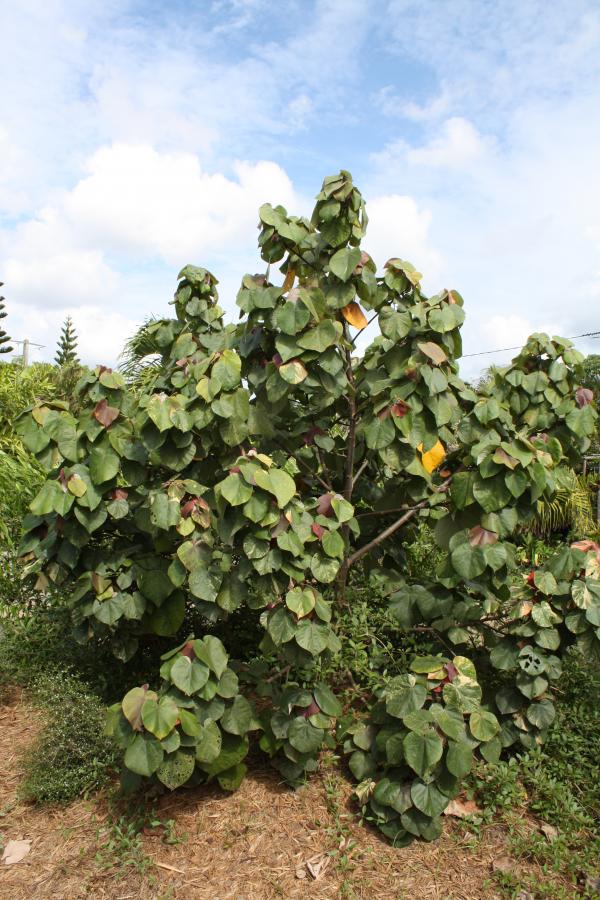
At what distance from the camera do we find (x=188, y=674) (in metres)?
2.34

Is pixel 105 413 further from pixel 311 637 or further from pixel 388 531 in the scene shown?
pixel 388 531

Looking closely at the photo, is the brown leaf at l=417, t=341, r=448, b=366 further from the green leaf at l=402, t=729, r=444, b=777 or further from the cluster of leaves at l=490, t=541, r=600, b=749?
the green leaf at l=402, t=729, r=444, b=777

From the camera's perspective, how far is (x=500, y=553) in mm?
2570

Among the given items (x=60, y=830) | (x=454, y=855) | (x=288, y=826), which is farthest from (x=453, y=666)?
(x=60, y=830)

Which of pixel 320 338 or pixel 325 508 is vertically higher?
pixel 320 338

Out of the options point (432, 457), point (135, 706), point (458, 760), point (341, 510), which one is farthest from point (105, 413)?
point (458, 760)

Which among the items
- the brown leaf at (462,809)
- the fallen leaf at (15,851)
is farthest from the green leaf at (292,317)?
the fallen leaf at (15,851)

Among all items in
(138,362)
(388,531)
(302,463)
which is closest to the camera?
(302,463)

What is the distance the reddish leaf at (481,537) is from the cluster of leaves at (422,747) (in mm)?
453

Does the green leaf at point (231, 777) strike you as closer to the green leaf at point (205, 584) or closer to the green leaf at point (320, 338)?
the green leaf at point (205, 584)

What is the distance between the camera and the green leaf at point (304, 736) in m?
2.57

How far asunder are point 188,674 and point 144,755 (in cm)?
28

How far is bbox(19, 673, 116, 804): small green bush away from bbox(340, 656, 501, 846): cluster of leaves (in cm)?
105

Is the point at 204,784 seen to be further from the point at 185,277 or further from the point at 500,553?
the point at 185,277
